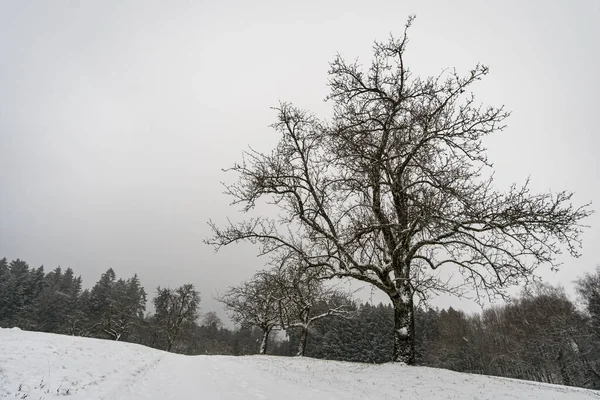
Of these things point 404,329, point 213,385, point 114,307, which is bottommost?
point 213,385

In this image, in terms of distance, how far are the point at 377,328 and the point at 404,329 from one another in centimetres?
5809

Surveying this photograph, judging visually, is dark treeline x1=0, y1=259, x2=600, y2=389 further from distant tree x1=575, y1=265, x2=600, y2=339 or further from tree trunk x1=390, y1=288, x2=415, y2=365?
tree trunk x1=390, y1=288, x2=415, y2=365

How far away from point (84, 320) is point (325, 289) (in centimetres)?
6081

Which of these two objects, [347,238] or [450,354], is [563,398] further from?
[450,354]

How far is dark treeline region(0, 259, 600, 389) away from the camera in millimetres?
37500

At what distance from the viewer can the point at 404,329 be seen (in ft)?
39.0

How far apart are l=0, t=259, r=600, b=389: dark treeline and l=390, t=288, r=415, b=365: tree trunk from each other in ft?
69.9

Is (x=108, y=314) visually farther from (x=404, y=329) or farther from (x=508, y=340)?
(x=508, y=340)

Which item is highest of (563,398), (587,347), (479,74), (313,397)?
(479,74)

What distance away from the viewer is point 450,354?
54812 millimetres

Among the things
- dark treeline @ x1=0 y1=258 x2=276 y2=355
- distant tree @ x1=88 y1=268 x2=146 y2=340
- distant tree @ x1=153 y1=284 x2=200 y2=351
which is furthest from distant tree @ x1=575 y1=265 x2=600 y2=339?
distant tree @ x1=88 y1=268 x2=146 y2=340

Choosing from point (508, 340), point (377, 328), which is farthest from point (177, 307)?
point (508, 340)

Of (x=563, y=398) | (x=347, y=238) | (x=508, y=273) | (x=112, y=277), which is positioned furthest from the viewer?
(x=112, y=277)

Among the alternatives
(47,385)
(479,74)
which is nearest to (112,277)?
(47,385)
